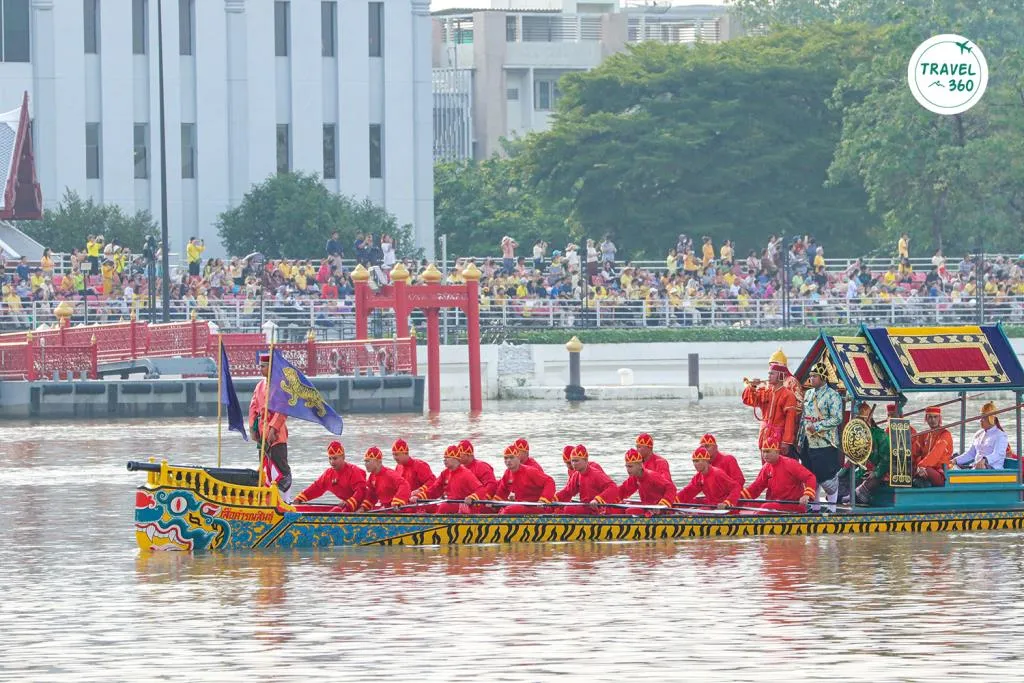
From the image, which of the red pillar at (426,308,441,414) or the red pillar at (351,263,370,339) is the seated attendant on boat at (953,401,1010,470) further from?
the red pillar at (426,308,441,414)

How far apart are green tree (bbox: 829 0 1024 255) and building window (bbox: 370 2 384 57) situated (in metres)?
14.5

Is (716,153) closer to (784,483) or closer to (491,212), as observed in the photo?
(491,212)

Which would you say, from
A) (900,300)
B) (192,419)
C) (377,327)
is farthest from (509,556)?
(900,300)

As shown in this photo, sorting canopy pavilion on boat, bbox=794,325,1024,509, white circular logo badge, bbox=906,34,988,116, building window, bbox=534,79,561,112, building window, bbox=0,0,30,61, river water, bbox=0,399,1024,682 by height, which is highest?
building window, bbox=534,79,561,112

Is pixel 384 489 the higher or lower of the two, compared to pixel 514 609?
higher

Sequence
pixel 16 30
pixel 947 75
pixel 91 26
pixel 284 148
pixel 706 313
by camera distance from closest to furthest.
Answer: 1. pixel 706 313
2. pixel 947 75
3. pixel 16 30
4. pixel 91 26
5. pixel 284 148

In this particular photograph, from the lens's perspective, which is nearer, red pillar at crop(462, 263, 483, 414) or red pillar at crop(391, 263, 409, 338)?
red pillar at crop(391, 263, 409, 338)

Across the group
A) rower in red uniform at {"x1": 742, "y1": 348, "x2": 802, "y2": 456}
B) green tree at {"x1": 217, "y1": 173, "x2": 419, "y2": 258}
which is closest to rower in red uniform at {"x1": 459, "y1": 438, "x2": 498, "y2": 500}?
rower in red uniform at {"x1": 742, "y1": 348, "x2": 802, "y2": 456}

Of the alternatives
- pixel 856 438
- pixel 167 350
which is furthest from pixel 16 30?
pixel 856 438

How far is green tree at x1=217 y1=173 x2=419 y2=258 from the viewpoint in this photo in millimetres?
67625

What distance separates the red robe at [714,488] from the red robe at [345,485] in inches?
135

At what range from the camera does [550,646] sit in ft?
62.3

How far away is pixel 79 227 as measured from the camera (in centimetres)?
6406

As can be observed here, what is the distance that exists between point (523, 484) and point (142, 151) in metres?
47.4
